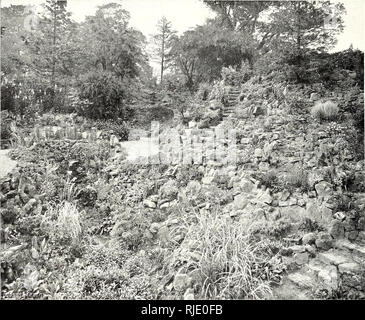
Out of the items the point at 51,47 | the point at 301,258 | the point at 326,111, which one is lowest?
the point at 301,258

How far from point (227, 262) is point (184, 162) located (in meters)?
2.82

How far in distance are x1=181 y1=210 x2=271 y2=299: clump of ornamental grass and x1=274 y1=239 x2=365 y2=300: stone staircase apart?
0.33 meters

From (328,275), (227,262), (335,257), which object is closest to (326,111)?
(335,257)

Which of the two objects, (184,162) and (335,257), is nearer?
(335,257)

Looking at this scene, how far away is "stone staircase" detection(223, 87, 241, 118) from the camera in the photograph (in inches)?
329

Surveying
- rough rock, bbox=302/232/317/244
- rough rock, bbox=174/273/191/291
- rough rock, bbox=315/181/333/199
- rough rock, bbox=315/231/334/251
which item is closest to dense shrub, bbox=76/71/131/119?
rough rock, bbox=315/181/333/199

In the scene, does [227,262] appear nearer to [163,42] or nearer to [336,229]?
[336,229]

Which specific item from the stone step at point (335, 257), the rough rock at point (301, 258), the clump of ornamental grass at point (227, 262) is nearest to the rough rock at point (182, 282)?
the clump of ornamental grass at point (227, 262)

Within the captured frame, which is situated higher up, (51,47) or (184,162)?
(51,47)

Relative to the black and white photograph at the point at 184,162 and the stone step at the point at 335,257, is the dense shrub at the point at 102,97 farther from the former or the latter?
the stone step at the point at 335,257

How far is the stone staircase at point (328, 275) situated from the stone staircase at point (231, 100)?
4732 millimetres

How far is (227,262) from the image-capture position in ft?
12.5

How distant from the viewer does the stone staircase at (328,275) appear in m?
3.65

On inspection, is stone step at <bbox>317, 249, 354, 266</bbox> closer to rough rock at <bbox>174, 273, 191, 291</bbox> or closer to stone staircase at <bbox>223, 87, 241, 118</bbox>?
rough rock at <bbox>174, 273, 191, 291</bbox>
